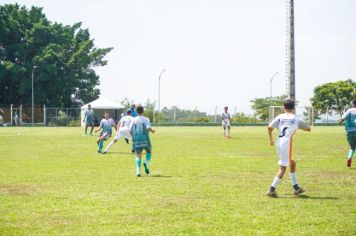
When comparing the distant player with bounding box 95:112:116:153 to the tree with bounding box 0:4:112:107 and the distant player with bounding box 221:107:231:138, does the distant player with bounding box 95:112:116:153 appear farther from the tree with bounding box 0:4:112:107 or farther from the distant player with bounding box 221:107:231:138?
the tree with bounding box 0:4:112:107

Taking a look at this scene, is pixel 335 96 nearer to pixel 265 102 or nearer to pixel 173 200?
pixel 265 102

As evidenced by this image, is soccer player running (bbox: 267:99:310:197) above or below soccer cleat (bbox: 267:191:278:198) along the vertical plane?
above

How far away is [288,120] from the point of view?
10.3 meters

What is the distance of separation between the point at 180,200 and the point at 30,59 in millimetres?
70571

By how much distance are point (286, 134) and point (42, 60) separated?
66687 mm

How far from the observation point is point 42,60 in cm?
7331

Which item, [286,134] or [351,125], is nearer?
[286,134]

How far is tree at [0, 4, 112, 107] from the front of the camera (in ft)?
243

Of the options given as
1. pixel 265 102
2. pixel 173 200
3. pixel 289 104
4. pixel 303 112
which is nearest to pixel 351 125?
pixel 289 104

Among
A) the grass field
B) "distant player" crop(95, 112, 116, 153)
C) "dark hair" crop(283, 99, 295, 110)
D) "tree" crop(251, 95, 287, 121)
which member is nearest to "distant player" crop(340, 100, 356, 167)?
the grass field

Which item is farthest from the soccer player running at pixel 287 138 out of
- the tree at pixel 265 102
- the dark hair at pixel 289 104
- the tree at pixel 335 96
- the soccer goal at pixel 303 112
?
the tree at pixel 335 96

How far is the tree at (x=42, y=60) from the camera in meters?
74.0

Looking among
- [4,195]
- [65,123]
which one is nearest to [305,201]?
[4,195]

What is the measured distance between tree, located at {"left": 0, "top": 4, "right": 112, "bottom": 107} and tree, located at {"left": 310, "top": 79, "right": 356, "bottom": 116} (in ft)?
116
